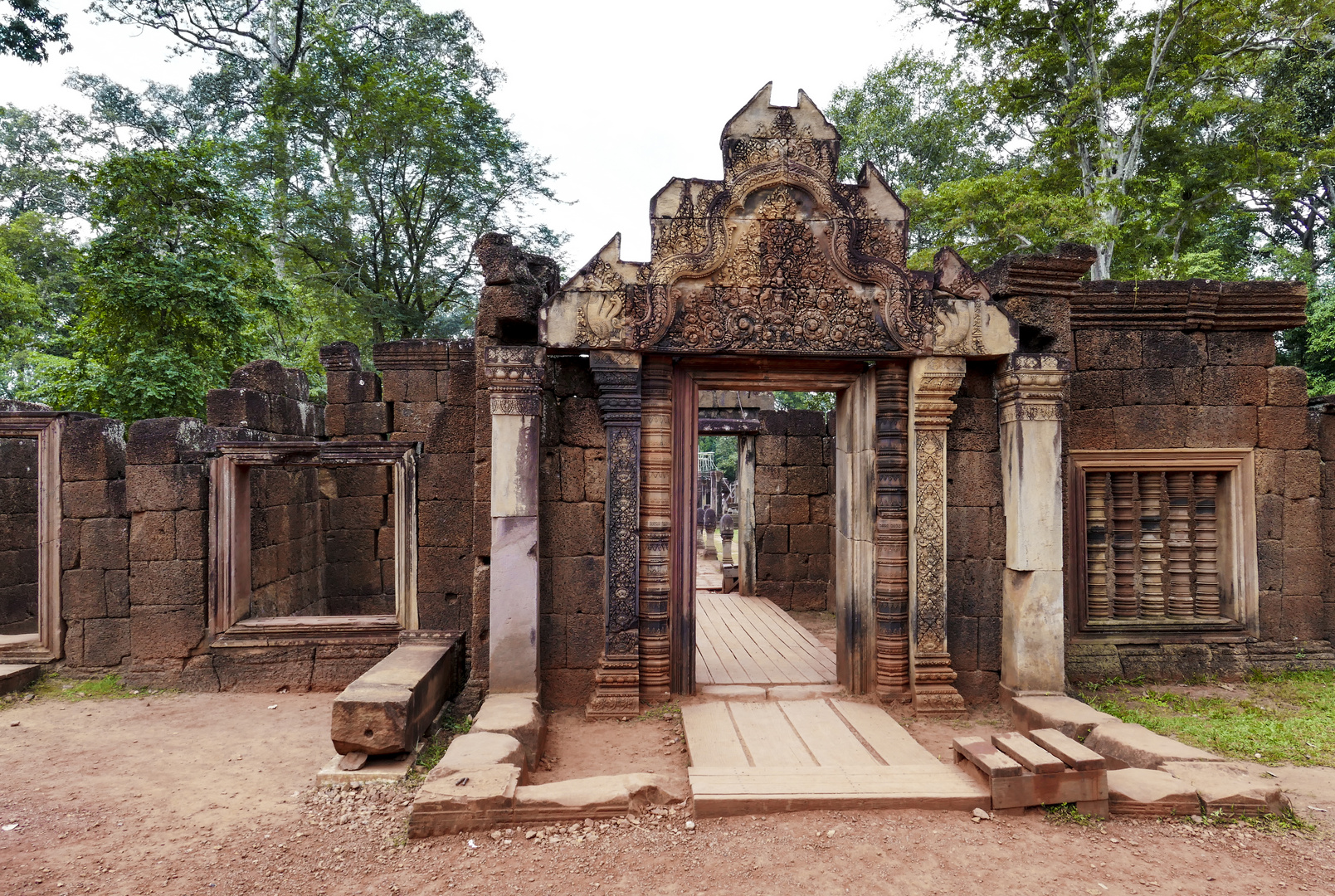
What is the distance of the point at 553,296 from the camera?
4715mm

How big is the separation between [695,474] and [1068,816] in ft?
9.84

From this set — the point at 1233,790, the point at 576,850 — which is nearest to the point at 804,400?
the point at 1233,790

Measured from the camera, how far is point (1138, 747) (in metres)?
3.90

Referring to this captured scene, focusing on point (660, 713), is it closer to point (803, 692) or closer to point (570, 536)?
point (803, 692)

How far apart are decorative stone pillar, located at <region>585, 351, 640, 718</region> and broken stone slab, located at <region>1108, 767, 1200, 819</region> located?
2814 millimetres

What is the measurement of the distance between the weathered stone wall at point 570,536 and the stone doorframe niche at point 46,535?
4928 millimetres

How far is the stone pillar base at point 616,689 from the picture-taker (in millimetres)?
4742

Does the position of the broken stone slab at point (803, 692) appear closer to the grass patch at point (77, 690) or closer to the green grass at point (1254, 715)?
the green grass at point (1254, 715)

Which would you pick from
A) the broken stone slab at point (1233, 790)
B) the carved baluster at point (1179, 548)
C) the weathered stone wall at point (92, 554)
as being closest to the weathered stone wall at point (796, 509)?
the carved baluster at point (1179, 548)

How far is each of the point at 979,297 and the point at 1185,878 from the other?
3.49m

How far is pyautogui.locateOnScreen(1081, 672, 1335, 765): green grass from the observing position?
14.3 ft

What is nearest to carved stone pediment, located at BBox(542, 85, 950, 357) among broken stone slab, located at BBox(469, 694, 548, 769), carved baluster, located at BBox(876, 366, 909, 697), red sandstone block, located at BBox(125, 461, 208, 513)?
carved baluster, located at BBox(876, 366, 909, 697)

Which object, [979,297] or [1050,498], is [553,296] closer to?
→ [979,297]

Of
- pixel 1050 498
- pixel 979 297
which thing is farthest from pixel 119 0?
pixel 1050 498
